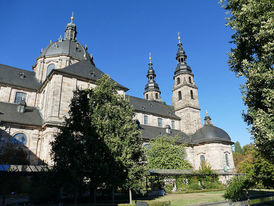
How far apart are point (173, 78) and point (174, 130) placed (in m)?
12.8

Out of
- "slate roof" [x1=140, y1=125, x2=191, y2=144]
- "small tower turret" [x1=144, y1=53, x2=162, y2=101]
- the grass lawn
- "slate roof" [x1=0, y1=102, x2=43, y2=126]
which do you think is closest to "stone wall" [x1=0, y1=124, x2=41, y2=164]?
"slate roof" [x1=0, y1=102, x2=43, y2=126]

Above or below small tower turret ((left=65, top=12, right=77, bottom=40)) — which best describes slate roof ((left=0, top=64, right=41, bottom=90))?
below

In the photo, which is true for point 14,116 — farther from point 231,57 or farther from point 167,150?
point 231,57

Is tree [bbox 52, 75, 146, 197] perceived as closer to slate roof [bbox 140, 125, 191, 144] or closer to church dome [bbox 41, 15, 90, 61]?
slate roof [bbox 140, 125, 191, 144]

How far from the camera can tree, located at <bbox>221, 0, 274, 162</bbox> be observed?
28.5 feet

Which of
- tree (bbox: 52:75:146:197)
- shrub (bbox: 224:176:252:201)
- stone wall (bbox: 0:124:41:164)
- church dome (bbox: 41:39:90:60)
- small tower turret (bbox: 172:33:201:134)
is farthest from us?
small tower turret (bbox: 172:33:201:134)

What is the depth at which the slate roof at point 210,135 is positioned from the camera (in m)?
32.1

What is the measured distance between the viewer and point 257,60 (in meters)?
10.4

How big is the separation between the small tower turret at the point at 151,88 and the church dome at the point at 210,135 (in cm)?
1874

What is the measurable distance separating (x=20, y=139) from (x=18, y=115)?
3.02m

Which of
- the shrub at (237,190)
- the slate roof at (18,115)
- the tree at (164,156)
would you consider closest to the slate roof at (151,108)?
the tree at (164,156)

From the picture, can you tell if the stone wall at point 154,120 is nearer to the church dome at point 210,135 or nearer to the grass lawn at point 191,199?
the church dome at point 210,135

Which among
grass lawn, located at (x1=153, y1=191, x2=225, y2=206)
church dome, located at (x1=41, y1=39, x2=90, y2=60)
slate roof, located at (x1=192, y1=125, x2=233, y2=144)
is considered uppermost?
church dome, located at (x1=41, y1=39, x2=90, y2=60)

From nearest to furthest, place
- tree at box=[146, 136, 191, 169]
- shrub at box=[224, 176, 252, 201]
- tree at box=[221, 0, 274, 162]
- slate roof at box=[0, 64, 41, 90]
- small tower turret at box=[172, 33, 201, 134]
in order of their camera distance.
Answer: tree at box=[221, 0, 274, 162] < shrub at box=[224, 176, 252, 201] < tree at box=[146, 136, 191, 169] < slate roof at box=[0, 64, 41, 90] < small tower turret at box=[172, 33, 201, 134]
